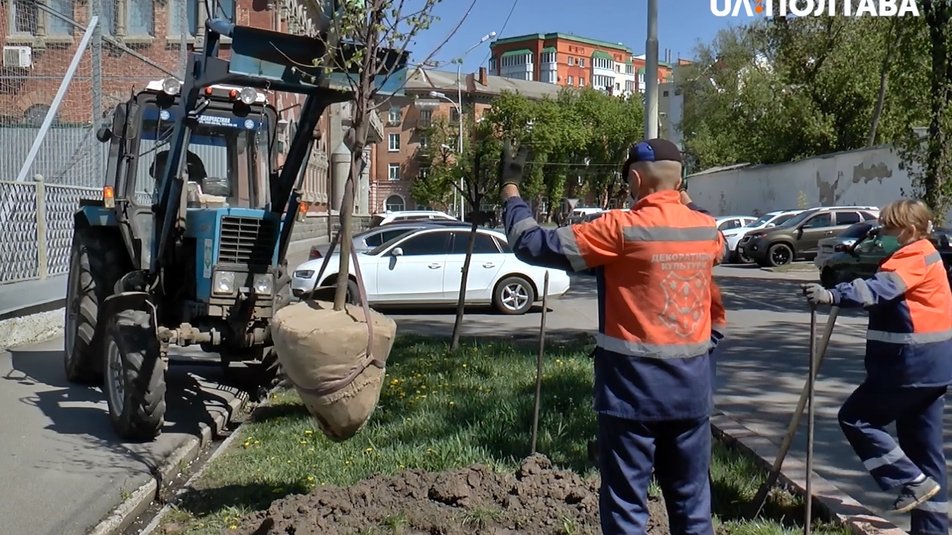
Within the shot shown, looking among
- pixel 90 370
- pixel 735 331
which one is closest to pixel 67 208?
pixel 90 370

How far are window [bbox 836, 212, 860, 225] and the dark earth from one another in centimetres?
2524

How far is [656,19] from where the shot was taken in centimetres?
1255

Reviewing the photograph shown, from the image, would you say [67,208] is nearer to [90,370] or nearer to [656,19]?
[90,370]

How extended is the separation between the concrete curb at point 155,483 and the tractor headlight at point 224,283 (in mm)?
1169

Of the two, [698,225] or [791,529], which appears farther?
[791,529]

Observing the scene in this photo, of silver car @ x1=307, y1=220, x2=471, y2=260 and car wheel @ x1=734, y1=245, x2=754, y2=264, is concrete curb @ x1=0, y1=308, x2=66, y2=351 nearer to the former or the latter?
silver car @ x1=307, y1=220, x2=471, y2=260

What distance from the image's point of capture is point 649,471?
153 inches

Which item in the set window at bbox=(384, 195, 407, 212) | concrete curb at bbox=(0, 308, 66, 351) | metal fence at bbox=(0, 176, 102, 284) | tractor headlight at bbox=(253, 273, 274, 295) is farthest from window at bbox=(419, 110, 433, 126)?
tractor headlight at bbox=(253, 273, 274, 295)

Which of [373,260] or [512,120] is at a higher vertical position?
[512,120]

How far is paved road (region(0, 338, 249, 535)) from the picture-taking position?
5.86 m

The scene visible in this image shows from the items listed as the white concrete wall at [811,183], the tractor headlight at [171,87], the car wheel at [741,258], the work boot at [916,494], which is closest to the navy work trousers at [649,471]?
the work boot at [916,494]

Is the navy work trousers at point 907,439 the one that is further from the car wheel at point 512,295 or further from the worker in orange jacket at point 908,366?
the car wheel at point 512,295

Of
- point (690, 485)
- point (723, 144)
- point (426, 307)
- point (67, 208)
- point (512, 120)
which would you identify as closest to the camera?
point (690, 485)

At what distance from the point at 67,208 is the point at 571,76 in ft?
446
